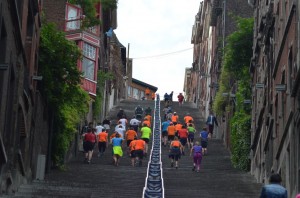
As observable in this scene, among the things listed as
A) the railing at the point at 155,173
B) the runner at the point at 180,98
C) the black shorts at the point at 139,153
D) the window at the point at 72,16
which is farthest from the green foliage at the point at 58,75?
the runner at the point at 180,98

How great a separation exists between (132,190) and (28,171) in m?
3.74

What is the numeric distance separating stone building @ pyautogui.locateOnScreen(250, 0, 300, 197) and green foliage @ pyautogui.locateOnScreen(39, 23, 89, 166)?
6.37 metres

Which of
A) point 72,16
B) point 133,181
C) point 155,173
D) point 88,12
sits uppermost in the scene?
point 88,12

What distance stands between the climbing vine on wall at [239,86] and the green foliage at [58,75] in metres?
6.74

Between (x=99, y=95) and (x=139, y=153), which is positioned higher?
(x=99, y=95)

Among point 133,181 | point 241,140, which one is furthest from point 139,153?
point 133,181

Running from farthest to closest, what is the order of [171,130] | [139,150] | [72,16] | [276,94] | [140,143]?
1. [72,16]
2. [171,130]
3. [140,143]
4. [139,150]
5. [276,94]

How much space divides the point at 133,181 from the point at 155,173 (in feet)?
8.99

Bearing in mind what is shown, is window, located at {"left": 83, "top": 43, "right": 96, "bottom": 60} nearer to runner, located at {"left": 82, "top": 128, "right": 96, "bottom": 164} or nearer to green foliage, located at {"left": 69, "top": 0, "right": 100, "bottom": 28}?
green foliage, located at {"left": 69, "top": 0, "right": 100, "bottom": 28}

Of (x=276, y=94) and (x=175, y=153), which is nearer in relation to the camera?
(x=276, y=94)

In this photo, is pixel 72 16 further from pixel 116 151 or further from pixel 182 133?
pixel 116 151

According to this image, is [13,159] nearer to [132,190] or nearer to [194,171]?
[132,190]

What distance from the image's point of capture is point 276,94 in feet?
104

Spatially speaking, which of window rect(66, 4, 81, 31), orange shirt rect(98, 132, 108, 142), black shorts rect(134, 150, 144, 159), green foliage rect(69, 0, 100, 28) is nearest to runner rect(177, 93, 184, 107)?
window rect(66, 4, 81, 31)
